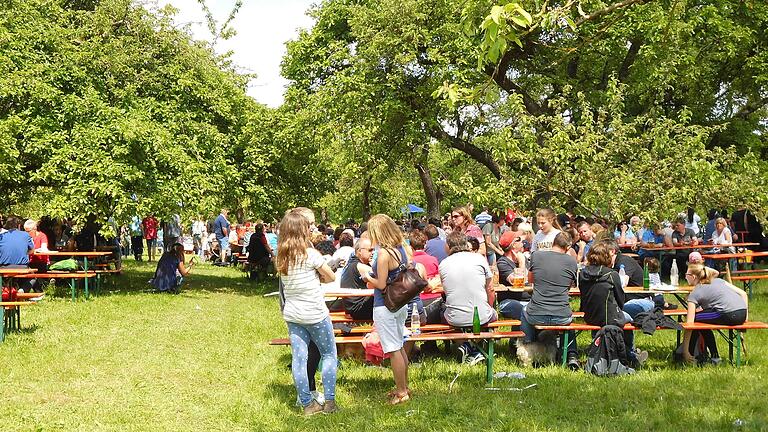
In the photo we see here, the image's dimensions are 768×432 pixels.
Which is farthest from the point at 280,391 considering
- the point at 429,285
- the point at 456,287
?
the point at 429,285

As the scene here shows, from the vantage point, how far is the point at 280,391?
305 inches

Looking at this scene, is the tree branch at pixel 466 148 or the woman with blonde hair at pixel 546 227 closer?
the woman with blonde hair at pixel 546 227

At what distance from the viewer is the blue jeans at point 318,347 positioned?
670 centimetres

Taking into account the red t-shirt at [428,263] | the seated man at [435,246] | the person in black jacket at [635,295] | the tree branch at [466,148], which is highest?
the tree branch at [466,148]

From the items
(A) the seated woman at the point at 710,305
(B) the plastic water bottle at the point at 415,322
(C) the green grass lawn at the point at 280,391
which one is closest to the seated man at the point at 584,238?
(C) the green grass lawn at the point at 280,391

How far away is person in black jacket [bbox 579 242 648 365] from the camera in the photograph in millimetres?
8477

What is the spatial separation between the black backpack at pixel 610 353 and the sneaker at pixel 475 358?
49.6 inches

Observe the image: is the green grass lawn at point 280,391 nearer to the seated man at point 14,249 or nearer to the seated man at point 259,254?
the seated man at point 14,249

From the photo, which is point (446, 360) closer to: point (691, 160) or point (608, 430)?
point (608, 430)

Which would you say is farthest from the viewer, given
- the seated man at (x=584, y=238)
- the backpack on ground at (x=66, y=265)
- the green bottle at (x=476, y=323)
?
the backpack on ground at (x=66, y=265)

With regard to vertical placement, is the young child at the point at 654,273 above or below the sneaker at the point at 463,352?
above

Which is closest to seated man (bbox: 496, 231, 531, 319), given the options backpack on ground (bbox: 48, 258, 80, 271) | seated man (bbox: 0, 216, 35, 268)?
seated man (bbox: 0, 216, 35, 268)

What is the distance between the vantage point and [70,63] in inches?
643

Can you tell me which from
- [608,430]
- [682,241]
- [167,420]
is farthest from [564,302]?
[682,241]
